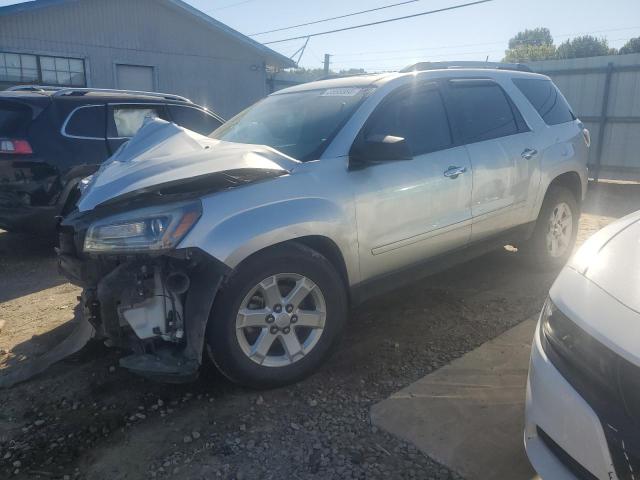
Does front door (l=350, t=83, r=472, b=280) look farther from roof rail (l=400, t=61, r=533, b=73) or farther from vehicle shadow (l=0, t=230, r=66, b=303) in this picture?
vehicle shadow (l=0, t=230, r=66, b=303)

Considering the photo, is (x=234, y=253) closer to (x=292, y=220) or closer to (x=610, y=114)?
(x=292, y=220)

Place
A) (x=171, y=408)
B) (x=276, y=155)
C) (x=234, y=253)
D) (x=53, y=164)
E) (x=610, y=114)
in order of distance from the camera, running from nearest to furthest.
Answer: (x=234, y=253), (x=171, y=408), (x=276, y=155), (x=53, y=164), (x=610, y=114)

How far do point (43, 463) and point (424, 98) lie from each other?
337 cm

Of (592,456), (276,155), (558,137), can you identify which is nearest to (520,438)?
(592,456)

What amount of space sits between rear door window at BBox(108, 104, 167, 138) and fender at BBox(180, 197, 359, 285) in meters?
3.73

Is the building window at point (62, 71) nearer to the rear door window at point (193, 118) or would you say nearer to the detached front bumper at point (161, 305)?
the rear door window at point (193, 118)

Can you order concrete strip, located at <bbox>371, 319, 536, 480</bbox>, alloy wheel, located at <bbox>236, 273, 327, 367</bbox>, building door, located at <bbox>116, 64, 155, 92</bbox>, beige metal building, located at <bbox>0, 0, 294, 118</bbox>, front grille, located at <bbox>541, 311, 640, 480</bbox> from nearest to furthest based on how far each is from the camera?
front grille, located at <bbox>541, 311, 640, 480</bbox> < concrete strip, located at <bbox>371, 319, 536, 480</bbox> < alloy wheel, located at <bbox>236, 273, 327, 367</bbox> < beige metal building, located at <bbox>0, 0, 294, 118</bbox> < building door, located at <bbox>116, 64, 155, 92</bbox>

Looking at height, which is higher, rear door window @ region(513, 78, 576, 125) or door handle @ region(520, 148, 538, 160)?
rear door window @ region(513, 78, 576, 125)

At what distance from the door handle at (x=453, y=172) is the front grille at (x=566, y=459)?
218cm

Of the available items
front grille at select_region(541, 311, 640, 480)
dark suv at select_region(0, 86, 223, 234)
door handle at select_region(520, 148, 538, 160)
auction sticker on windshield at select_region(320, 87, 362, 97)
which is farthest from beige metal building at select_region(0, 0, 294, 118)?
front grille at select_region(541, 311, 640, 480)

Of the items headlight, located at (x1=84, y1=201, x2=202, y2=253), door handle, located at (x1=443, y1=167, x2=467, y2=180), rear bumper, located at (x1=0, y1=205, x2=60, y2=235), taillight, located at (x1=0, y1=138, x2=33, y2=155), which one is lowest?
rear bumper, located at (x1=0, y1=205, x2=60, y2=235)

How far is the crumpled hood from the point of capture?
2.85 meters

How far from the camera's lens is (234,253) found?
110 inches

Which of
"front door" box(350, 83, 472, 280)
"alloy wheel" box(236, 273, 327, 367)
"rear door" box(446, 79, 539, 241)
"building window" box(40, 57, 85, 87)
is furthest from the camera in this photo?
"building window" box(40, 57, 85, 87)
